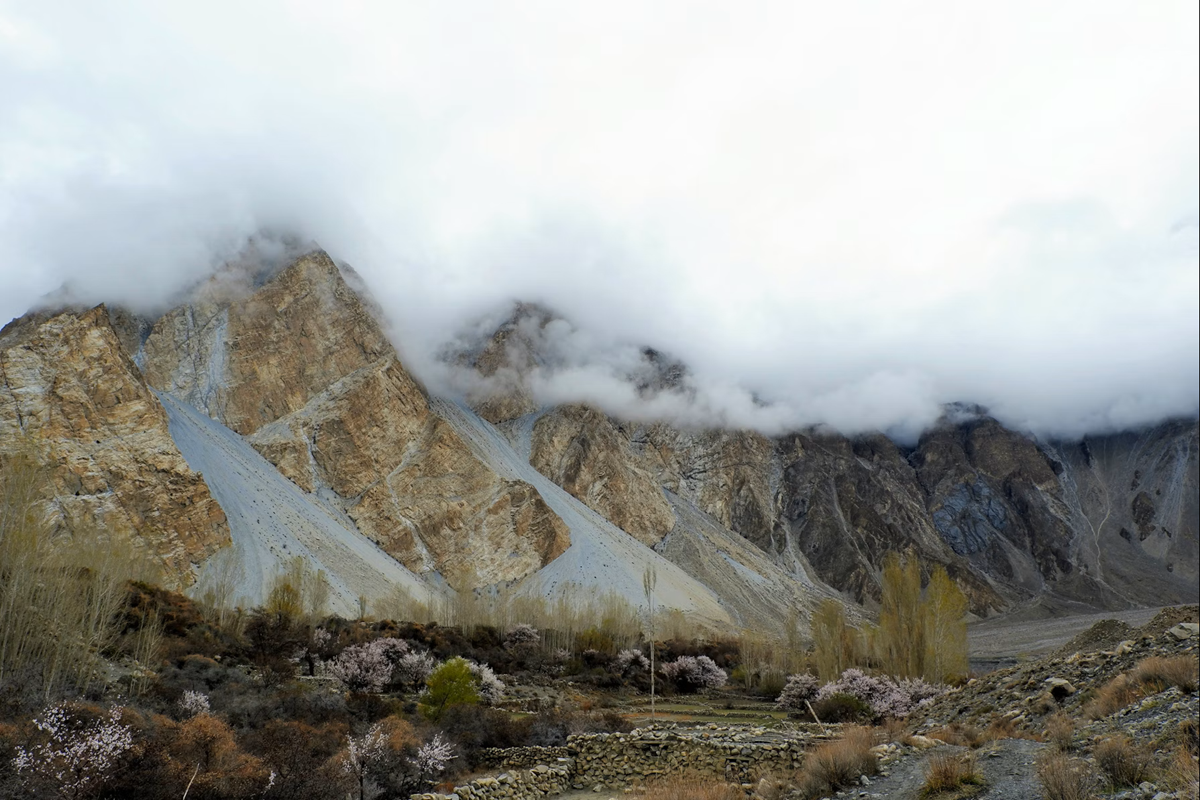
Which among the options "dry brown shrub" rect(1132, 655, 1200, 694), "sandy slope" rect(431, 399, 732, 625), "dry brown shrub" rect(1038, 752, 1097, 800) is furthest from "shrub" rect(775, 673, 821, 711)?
"sandy slope" rect(431, 399, 732, 625)

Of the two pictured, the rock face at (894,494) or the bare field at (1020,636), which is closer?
the bare field at (1020,636)

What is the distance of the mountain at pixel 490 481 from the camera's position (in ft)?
179

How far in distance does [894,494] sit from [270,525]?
4895 inches

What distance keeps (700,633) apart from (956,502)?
107 m

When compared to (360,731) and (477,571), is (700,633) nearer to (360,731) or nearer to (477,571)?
(477,571)

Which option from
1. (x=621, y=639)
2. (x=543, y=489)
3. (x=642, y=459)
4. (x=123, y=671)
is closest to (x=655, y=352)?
(x=642, y=459)

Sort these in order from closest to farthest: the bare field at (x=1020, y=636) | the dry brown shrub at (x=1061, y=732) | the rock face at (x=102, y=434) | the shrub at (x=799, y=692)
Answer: the dry brown shrub at (x=1061, y=732)
the shrub at (x=799, y=692)
the rock face at (x=102, y=434)
the bare field at (x=1020, y=636)

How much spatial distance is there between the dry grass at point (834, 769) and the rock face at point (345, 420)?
67.5 metres

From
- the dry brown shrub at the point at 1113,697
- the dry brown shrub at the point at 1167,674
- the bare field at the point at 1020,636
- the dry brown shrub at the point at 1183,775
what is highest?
the dry brown shrub at the point at 1183,775

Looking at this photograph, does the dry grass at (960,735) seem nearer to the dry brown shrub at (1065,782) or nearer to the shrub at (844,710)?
the dry brown shrub at (1065,782)

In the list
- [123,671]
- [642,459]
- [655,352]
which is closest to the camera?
[123,671]

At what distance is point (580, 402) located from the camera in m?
116

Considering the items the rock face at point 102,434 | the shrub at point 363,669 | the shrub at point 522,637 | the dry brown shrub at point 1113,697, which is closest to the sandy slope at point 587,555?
the shrub at point 522,637

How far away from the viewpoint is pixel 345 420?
79750mm
